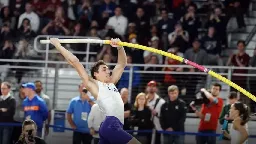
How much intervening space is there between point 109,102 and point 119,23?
819cm

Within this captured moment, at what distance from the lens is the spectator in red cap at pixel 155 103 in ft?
54.1

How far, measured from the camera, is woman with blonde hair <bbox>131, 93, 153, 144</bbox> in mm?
16469

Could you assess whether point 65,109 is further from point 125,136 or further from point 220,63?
point 125,136

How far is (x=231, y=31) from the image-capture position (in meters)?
20.5

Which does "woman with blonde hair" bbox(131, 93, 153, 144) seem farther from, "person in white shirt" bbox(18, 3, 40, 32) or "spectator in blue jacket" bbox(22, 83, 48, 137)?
"person in white shirt" bbox(18, 3, 40, 32)

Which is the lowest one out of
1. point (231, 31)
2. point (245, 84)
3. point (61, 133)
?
point (61, 133)

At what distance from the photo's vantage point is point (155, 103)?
1712 centimetres

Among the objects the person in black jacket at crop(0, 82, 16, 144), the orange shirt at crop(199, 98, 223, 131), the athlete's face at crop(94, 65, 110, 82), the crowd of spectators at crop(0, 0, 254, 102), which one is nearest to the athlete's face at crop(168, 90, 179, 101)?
the orange shirt at crop(199, 98, 223, 131)

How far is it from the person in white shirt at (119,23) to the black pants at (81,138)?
446 centimetres

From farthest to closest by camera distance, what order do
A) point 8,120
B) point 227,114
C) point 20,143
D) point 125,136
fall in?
point 8,120 → point 227,114 → point 20,143 → point 125,136

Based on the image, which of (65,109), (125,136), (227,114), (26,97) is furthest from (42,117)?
(125,136)

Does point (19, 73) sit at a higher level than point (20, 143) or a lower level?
higher

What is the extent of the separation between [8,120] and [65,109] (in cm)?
183

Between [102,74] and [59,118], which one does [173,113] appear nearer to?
[59,118]
